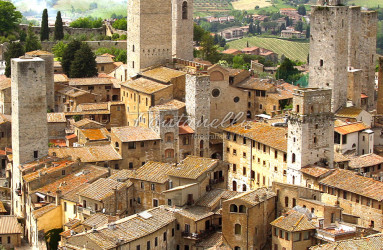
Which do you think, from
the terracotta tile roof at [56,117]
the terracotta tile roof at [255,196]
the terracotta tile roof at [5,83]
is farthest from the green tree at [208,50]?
the terracotta tile roof at [255,196]

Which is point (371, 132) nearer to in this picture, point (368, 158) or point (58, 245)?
point (368, 158)

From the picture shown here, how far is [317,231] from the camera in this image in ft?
140

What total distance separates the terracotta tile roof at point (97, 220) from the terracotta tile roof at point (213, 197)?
15.8ft

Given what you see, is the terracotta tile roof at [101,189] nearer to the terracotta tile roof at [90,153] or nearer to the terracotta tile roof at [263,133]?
the terracotta tile roof at [90,153]

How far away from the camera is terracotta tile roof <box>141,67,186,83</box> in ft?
198

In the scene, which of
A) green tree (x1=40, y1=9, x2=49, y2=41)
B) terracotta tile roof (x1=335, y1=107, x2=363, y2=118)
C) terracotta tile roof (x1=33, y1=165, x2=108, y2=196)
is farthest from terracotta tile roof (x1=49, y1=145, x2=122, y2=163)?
green tree (x1=40, y1=9, x2=49, y2=41)

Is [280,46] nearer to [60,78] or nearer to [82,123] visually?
[60,78]

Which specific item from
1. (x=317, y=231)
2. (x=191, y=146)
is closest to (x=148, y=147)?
(x=191, y=146)

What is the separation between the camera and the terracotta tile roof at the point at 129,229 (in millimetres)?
41969

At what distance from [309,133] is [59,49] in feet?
123

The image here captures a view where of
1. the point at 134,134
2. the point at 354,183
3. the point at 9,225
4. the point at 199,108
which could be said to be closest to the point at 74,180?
the point at 9,225

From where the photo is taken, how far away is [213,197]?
157ft

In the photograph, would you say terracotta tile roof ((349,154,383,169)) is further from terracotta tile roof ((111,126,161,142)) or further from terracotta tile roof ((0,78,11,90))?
terracotta tile roof ((0,78,11,90))

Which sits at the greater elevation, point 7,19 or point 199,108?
point 7,19
